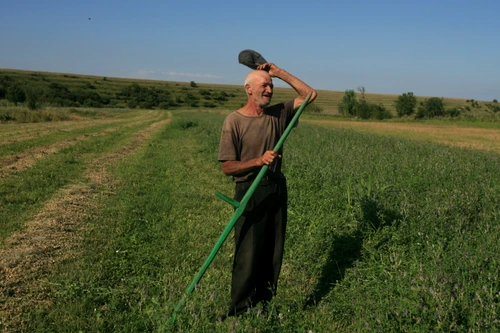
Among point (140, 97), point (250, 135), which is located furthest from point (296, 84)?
point (140, 97)

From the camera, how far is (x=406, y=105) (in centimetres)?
7631

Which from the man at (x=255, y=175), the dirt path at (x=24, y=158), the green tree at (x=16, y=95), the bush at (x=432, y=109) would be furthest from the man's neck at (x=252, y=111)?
the bush at (x=432, y=109)

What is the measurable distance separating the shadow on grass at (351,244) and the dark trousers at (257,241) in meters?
0.97

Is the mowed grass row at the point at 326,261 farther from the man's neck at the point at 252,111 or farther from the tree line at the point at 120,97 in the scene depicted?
the tree line at the point at 120,97

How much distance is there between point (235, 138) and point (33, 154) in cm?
1312

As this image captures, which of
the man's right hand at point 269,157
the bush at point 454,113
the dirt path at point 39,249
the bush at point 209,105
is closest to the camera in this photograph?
the man's right hand at point 269,157

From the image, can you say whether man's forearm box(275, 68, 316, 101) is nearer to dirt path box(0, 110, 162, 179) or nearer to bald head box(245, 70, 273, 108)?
bald head box(245, 70, 273, 108)

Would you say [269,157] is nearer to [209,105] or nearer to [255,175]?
[255,175]

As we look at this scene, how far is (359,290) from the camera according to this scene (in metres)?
4.05

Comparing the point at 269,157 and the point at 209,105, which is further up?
the point at 269,157

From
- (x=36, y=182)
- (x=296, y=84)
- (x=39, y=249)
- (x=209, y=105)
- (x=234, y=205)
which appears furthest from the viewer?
(x=209, y=105)

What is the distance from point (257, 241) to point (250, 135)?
84cm

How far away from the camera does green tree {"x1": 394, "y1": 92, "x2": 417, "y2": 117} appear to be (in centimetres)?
7625

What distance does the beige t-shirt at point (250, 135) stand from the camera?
3.48m
